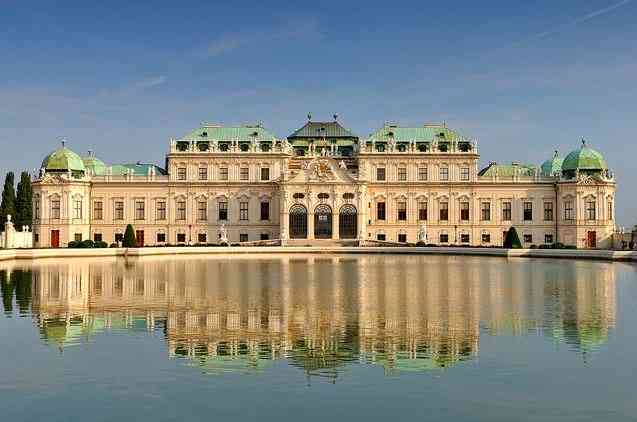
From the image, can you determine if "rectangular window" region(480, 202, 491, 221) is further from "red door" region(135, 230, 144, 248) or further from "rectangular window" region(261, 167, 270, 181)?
"red door" region(135, 230, 144, 248)

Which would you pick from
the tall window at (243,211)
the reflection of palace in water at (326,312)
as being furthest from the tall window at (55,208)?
the reflection of palace in water at (326,312)

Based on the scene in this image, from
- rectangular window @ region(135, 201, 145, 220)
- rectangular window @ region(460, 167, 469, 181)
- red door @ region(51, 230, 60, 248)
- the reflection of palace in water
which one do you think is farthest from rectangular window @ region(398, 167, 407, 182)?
the reflection of palace in water

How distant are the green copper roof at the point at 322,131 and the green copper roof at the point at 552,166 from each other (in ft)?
82.7

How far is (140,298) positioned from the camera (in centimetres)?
3322

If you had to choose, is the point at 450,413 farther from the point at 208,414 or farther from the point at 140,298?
the point at 140,298

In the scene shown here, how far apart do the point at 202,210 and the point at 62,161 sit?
56.8 ft

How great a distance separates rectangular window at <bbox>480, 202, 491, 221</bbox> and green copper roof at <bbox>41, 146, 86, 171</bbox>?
160ft

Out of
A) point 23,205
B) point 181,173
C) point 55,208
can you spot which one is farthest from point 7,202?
point 181,173

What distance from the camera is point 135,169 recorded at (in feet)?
318

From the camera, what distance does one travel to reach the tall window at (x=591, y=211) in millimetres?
90438

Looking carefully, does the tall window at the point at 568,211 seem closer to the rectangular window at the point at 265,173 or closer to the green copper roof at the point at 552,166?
the green copper roof at the point at 552,166

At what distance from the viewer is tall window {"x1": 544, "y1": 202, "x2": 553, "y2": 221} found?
305 feet

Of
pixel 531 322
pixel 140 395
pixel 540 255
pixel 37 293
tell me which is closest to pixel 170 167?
pixel 540 255

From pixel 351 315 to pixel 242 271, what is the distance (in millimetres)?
23354
